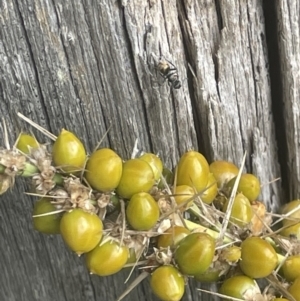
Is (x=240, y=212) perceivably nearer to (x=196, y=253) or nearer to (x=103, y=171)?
(x=196, y=253)

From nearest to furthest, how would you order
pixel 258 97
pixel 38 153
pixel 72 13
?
1. pixel 38 153
2. pixel 72 13
3. pixel 258 97

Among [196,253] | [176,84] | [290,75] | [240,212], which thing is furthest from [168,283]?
[290,75]

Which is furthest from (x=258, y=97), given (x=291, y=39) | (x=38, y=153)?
(x=38, y=153)

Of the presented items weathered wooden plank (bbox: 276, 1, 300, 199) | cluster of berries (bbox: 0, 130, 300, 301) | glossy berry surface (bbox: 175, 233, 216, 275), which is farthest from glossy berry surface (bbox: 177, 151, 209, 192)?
weathered wooden plank (bbox: 276, 1, 300, 199)

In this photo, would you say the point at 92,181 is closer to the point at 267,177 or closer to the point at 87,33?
the point at 87,33

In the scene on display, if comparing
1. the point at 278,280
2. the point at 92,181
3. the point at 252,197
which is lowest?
the point at 278,280

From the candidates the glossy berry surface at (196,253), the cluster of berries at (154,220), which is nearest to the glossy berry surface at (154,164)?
the cluster of berries at (154,220)
